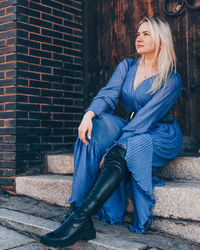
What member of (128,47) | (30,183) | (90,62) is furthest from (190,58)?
(30,183)

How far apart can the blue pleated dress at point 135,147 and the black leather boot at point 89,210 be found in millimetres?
108

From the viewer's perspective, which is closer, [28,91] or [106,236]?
[106,236]

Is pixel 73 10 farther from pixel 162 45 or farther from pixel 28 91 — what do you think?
pixel 162 45


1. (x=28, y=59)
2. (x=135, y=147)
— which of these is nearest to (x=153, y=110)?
(x=135, y=147)

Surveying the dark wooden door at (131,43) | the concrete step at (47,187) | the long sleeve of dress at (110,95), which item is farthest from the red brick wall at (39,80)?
the long sleeve of dress at (110,95)

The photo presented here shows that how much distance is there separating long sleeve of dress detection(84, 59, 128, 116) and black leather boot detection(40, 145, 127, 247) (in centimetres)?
46

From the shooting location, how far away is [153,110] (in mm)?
2461

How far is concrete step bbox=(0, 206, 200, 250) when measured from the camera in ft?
6.52

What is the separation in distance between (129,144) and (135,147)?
0.04m

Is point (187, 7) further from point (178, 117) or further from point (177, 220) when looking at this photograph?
point (177, 220)

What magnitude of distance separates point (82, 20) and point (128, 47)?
2.10 ft

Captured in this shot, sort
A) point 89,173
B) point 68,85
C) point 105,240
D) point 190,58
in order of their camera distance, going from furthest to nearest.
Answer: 1. point 68,85
2. point 190,58
3. point 89,173
4. point 105,240

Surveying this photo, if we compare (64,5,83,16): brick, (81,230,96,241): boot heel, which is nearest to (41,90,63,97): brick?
(64,5,83,16): brick

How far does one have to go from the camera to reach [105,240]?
2045 millimetres
